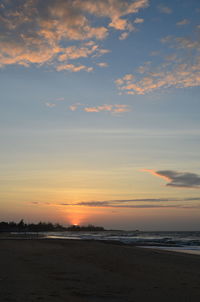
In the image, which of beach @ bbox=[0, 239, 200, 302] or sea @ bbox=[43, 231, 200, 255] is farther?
sea @ bbox=[43, 231, 200, 255]

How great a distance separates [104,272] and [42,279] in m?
3.30

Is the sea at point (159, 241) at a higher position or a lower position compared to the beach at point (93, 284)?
lower

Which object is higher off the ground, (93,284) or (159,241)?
(93,284)

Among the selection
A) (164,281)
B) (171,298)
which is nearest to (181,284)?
(164,281)

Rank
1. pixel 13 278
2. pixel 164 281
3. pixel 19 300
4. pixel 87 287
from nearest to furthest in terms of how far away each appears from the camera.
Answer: pixel 19 300 < pixel 87 287 < pixel 13 278 < pixel 164 281

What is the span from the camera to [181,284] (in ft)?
36.8

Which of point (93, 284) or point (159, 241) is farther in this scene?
point (159, 241)

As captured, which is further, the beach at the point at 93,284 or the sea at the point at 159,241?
the sea at the point at 159,241

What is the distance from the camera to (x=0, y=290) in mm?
8781

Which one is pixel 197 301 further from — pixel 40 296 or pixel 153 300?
pixel 40 296

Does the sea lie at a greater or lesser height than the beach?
lesser

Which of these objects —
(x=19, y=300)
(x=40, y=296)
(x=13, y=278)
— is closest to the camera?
(x=19, y=300)

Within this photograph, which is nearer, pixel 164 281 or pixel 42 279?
pixel 42 279

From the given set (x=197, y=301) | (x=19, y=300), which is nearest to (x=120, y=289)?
(x=197, y=301)
